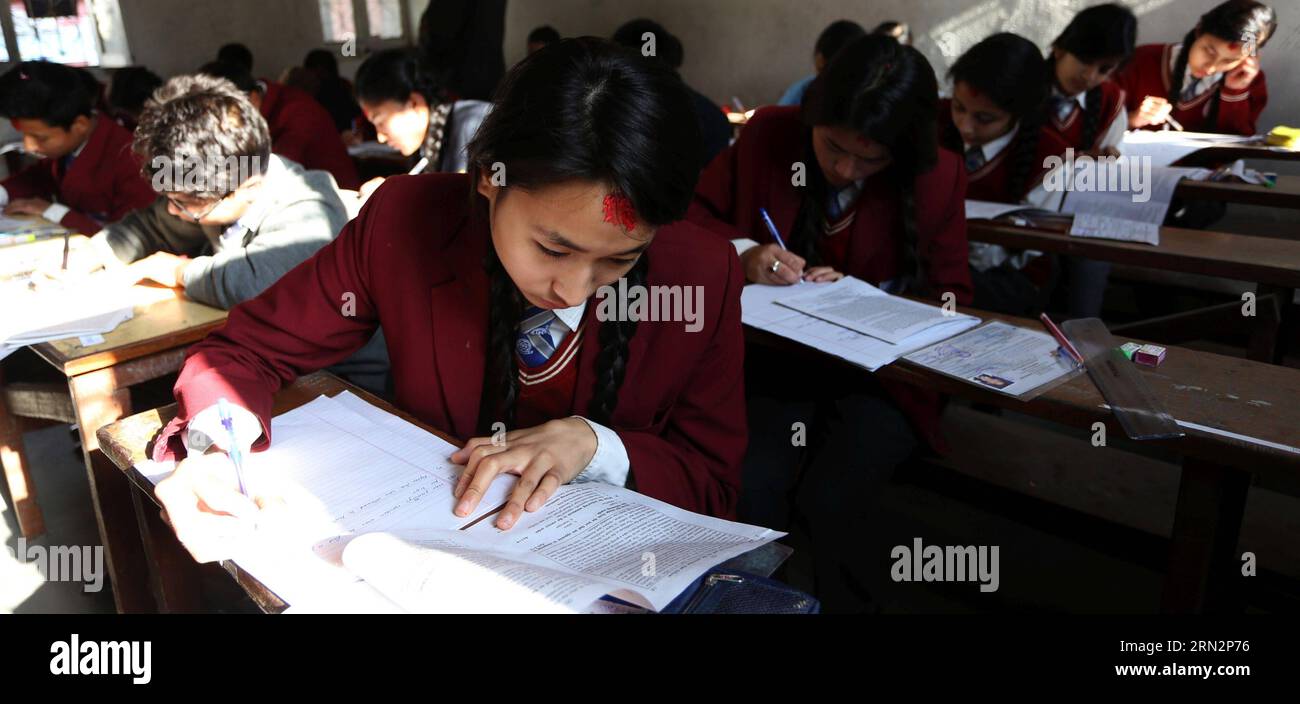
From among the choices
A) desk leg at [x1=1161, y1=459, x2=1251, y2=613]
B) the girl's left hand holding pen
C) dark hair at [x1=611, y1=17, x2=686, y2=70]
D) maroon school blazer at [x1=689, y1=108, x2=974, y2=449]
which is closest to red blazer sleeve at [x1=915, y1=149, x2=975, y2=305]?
maroon school blazer at [x1=689, y1=108, x2=974, y2=449]

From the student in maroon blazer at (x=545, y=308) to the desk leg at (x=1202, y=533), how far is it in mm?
678

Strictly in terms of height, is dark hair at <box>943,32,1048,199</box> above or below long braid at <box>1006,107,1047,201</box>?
above

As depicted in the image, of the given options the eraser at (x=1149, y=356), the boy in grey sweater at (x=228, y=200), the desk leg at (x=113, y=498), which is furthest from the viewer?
the boy in grey sweater at (x=228, y=200)

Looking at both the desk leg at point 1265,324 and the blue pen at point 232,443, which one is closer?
the blue pen at point 232,443

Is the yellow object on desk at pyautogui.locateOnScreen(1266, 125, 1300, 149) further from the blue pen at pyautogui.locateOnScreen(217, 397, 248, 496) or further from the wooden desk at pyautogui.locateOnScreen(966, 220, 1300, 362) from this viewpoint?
the blue pen at pyautogui.locateOnScreen(217, 397, 248, 496)

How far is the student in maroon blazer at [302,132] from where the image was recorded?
398cm

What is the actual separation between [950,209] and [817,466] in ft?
2.30

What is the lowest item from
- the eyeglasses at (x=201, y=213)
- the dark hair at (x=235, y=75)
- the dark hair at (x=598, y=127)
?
the eyeglasses at (x=201, y=213)

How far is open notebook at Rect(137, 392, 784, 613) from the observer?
715 millimetres

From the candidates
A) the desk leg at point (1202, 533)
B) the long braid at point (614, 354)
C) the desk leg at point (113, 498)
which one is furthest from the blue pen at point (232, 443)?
the desk leg at point (1202, 533)

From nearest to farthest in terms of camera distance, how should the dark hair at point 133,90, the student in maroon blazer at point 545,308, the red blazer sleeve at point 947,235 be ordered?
the student in maroon blazer at point 545,308 < the red blazer sleeve at point 947,235 < the dark hair at point 133,90

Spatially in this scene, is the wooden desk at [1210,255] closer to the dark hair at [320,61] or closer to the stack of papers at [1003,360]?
the stack of papers at [1003,360]

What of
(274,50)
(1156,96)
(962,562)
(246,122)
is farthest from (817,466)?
(274,50)

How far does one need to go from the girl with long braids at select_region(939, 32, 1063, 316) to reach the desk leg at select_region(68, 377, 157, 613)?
2172mm
